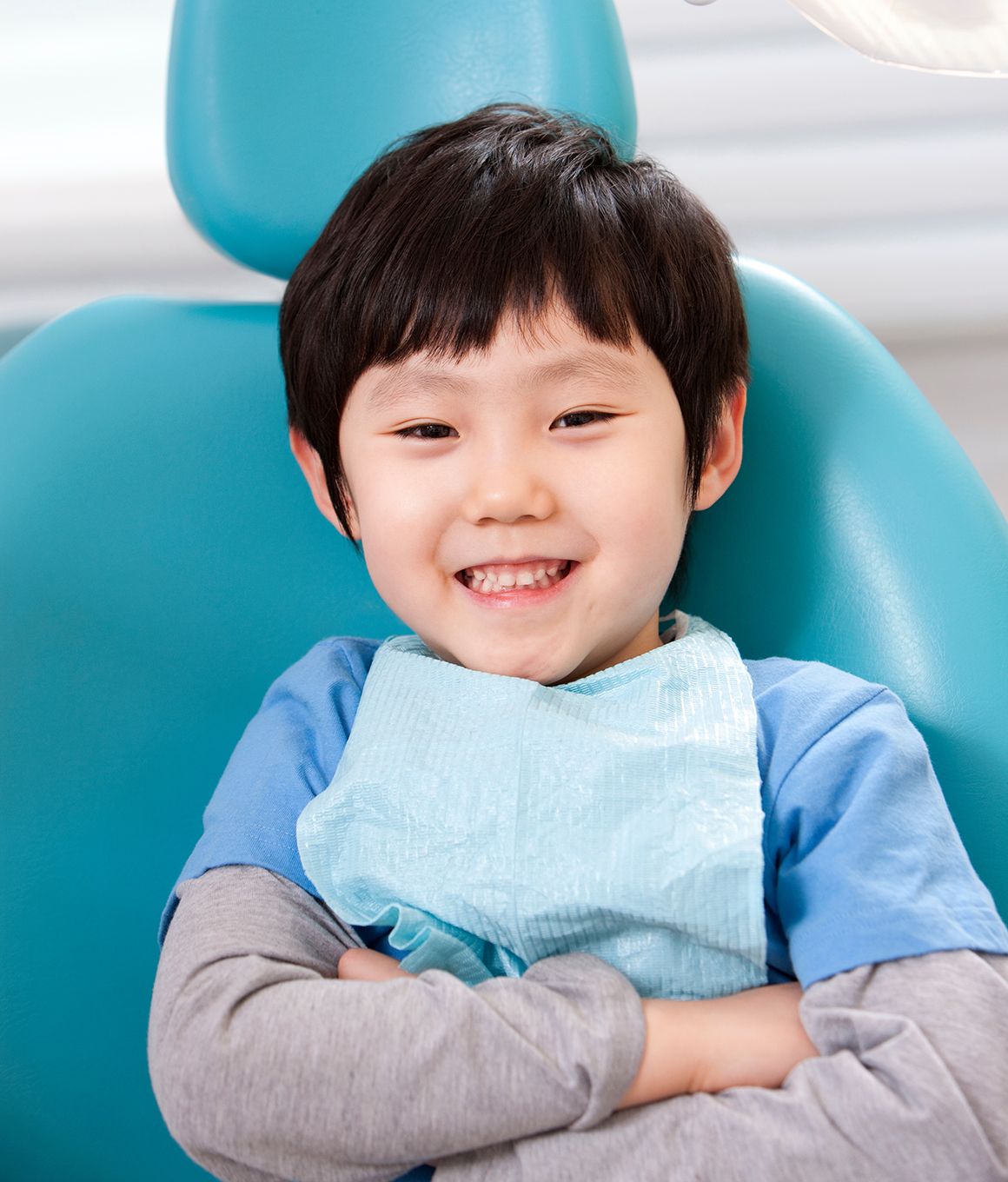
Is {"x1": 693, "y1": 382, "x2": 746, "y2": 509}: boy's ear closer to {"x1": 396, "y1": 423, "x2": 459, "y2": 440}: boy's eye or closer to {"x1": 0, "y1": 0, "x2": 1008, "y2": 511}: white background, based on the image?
{"x1": 396, "y1": 423, "x2": 459, "y2": 440}: boy's eye

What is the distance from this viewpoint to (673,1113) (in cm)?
51

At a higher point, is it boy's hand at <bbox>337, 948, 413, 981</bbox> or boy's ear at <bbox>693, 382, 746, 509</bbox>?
boy's ear at <bbox>693, 382, 746, 509</bbox>

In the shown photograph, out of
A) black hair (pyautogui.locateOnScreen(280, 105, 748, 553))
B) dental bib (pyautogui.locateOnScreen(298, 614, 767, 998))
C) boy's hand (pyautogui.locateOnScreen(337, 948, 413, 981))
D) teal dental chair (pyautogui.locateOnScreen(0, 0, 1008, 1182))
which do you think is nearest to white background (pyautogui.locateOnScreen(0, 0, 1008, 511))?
teal dental chair (pyautogui.locateOnScreen(0, 0, 1008, 1182))

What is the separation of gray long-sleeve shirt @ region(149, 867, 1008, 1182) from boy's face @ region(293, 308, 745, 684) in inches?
9.1

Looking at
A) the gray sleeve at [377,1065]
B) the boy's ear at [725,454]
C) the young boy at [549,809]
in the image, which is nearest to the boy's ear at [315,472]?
the young boy at [549,809]

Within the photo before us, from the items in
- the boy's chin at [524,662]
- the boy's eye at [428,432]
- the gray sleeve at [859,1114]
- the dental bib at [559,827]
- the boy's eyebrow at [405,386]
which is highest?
the boy's eyebrow at [405,386]

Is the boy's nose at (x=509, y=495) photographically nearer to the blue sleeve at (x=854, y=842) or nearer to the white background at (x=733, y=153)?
the blue sleeve at (x=854, y=842)

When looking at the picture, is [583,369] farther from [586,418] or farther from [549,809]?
[549,809]

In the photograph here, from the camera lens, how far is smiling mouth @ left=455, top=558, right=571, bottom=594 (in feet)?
2.26

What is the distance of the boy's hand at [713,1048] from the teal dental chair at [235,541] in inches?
8.4

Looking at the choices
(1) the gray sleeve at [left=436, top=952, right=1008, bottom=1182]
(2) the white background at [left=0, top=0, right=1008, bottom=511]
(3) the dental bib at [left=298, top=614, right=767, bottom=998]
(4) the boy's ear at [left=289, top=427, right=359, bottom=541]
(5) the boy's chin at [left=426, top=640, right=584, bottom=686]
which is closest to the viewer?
(1) the gray sleeve at [left=436, top=952, right=1008, bottom=1182]

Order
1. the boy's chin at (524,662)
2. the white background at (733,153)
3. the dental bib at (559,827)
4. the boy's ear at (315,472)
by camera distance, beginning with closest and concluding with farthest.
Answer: the dental bib at (559,827) < the boy's chin at (524,662) < the boy's ear at (315,472) < the white background at (733,153)

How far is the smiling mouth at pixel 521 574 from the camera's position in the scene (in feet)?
2.26

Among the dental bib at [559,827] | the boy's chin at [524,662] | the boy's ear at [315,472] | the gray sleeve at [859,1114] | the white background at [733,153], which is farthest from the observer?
the white background at [733,153]
